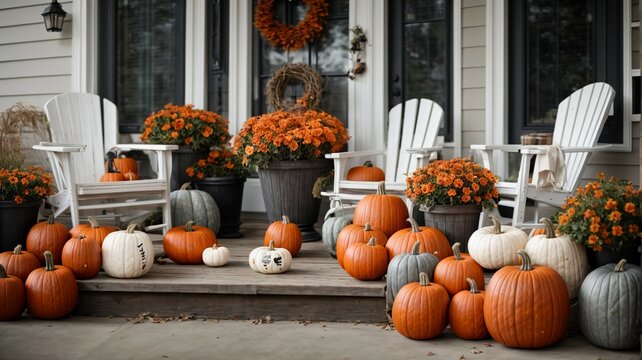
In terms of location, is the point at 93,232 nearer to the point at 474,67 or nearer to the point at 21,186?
the point at 21,186

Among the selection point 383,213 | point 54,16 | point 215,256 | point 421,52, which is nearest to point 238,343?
point 215,256

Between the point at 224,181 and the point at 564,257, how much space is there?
2460mm

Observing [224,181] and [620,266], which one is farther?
[224,181]

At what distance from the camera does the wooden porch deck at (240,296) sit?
353 centimetres

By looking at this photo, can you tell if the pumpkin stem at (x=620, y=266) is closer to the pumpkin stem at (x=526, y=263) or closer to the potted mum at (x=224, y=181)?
the pumpkin stem at (x=526, y=263)

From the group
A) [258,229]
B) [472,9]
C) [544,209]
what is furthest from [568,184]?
[258,229]

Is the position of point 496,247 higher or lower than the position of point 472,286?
higher

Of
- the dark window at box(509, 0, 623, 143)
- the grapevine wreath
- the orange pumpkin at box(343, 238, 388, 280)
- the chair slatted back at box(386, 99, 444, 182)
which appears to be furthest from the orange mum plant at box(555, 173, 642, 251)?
the grapevine wreath

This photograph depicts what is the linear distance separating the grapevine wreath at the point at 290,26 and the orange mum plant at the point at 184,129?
0.81 meters

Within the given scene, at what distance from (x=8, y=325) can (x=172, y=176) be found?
1.86 m

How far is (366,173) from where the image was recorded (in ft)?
16.1

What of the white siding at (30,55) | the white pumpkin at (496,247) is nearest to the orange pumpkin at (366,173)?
the white pumpkin at (496,247)

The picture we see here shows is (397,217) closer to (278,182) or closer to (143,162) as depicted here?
(278,182)

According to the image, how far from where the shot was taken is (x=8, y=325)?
3.52m
